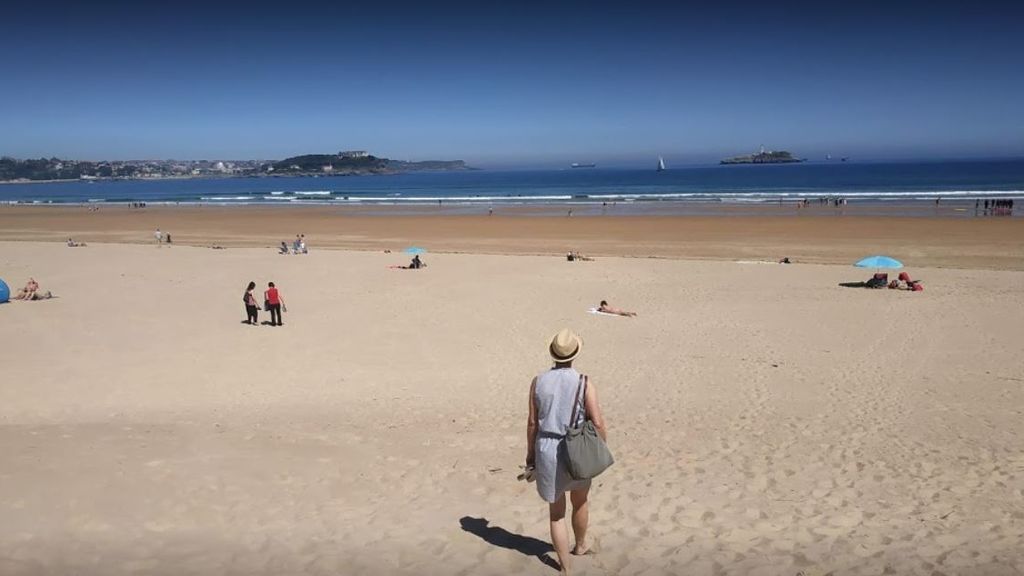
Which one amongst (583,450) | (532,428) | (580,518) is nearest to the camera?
(583,450)

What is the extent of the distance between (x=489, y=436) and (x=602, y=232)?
3118 centimetres

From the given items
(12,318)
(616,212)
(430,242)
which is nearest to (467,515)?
(12,318)

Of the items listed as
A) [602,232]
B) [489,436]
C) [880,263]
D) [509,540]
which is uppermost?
[880,263]

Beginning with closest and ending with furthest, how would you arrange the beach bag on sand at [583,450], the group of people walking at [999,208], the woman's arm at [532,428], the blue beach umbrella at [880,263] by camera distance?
the beach bag on sand at [583,450]
the woman's arm at [532,428]
the blue beach umbrella at [880,263]
the group of people walking at [999,208]

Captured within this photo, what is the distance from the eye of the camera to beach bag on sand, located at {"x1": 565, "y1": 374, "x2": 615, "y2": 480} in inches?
156

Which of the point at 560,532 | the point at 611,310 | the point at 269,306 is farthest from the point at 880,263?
the point at 560,532

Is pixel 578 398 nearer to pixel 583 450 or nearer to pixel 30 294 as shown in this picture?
pixel 583 450

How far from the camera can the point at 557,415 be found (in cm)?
401

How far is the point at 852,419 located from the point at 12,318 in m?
15.7

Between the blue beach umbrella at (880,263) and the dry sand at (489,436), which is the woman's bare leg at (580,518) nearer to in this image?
the dry sand at (489,436)

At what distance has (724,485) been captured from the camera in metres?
5.94

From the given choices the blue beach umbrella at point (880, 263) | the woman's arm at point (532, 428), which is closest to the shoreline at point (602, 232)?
the blue beach umbrella at point (880, 263)

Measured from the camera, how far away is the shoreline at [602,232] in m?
27.4

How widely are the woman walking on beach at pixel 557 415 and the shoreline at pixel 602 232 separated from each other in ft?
74.8
